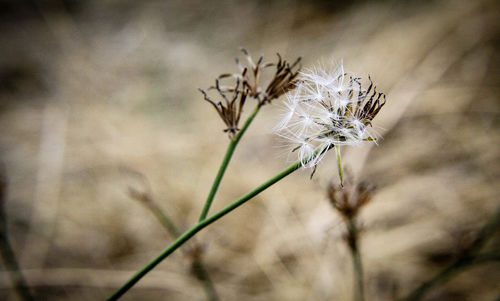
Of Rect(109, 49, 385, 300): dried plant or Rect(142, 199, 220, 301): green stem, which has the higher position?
Rect(109, 49, 385, 300): dried plant

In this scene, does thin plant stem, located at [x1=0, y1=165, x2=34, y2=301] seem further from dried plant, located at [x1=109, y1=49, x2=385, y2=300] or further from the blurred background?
dried plant, located at [x1=109, y1=49, x2=385, y2=300]

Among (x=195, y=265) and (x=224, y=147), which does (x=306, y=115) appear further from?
(x=224, y=147)

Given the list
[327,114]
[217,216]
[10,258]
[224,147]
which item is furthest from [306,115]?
[224,147]

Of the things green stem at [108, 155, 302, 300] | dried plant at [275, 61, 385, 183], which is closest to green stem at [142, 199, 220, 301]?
green stem at [108, 155, 302, 300]

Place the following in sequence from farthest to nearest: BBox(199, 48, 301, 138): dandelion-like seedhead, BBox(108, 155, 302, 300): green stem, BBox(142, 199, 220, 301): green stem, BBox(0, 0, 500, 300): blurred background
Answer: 1. BBox(0, 0, 500, 300): blurred background
2. BBox(142, 199, 220, 301): green stem
3. BBox(199, 48, 301, 138): dandelion-like seedhead
4. BBox(108, 155, 302, 300): green stem

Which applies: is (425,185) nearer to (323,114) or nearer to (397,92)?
(397,92)

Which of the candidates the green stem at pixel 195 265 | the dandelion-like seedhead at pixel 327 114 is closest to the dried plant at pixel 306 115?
the dandelion-like seedhead at pixel 327 114
